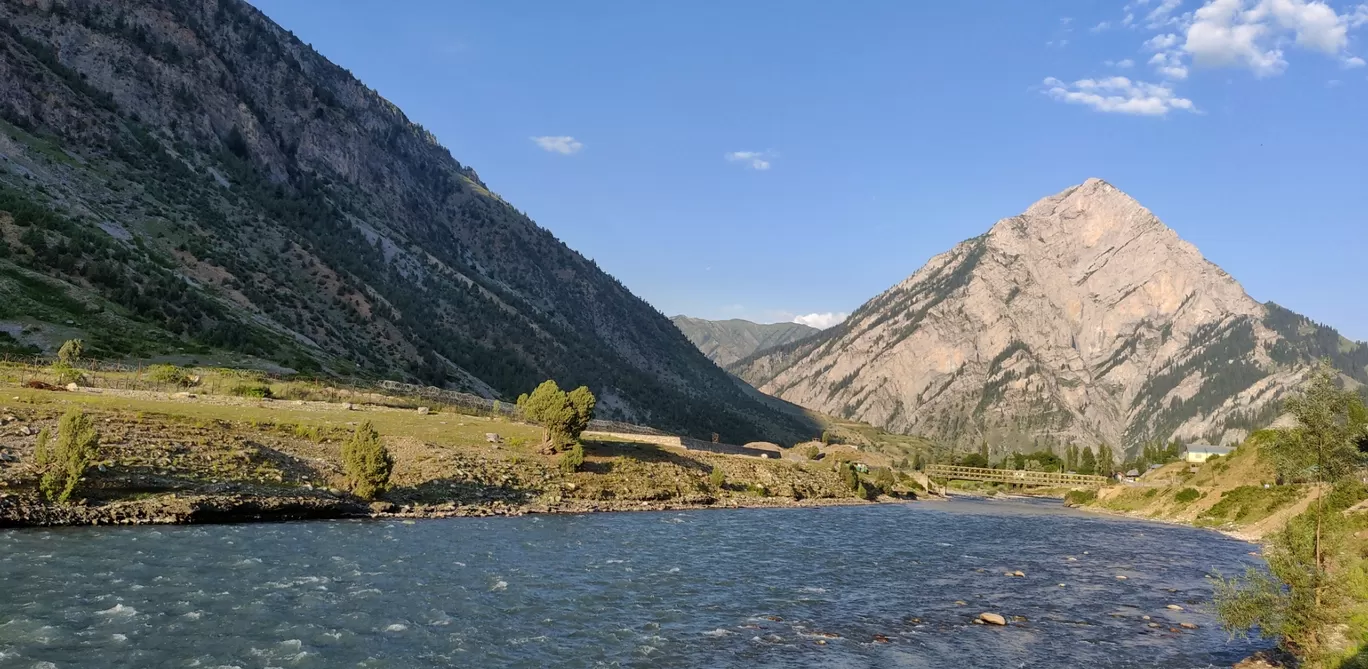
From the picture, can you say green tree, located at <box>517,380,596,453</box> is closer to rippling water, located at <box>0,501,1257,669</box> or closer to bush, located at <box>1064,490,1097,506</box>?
rippling water, located at <box>0,501,1257,669</box>

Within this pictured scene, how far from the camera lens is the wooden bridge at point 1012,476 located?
177 m

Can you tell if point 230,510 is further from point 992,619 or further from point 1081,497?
point 1081,497

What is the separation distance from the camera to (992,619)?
31.3 m

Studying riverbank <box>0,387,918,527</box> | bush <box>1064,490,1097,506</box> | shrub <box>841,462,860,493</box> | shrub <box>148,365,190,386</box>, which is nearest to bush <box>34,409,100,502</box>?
riverbank <box>0,387,918,527</box>

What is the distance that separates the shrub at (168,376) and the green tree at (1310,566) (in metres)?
75.5

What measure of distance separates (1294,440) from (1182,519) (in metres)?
60.9

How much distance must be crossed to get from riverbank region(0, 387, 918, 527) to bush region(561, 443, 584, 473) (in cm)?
75

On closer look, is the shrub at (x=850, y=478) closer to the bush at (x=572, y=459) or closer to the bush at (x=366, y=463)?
the bush at (x=572, y=459)

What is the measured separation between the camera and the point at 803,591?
120 feet

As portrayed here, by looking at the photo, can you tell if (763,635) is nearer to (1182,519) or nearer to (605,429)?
(605,429)

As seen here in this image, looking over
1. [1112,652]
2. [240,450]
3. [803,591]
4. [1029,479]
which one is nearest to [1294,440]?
[1112,652]

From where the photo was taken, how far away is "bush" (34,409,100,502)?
37469mm

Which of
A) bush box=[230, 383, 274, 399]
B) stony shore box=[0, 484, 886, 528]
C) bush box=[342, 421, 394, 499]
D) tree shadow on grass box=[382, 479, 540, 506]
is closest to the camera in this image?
stony shore box=[0, 484, 886, 528]

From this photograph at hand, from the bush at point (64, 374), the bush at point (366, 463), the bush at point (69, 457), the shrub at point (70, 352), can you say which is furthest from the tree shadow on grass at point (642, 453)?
the shrub at point (70, 352)
